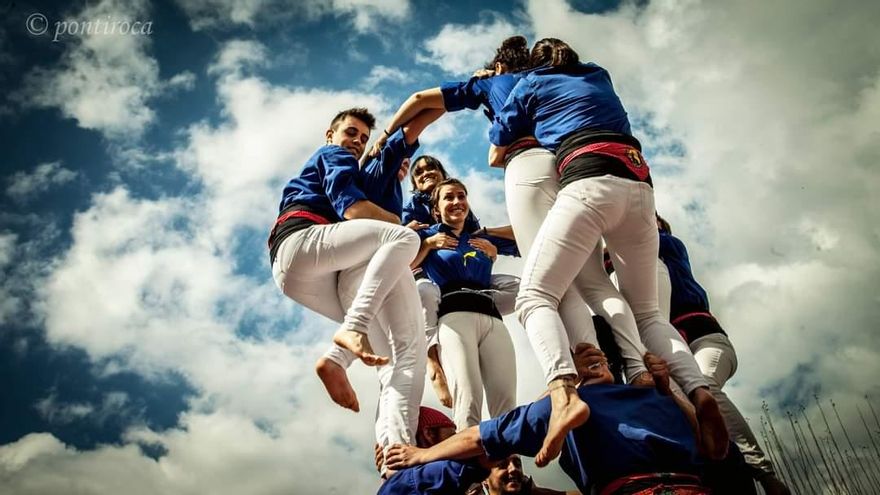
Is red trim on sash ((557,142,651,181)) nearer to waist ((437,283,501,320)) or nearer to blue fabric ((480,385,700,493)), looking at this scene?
blue fabric ((480,385,700,493))

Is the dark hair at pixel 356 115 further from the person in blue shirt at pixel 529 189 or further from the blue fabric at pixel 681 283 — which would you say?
the blue fabric at pixel 681 283

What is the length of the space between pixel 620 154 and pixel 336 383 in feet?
7.01

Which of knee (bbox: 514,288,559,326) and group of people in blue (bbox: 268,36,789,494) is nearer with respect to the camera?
group of people in blue (bbox: 268,36,789,494)

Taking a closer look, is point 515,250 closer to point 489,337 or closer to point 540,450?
point 489,337

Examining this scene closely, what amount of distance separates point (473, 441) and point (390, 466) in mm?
535

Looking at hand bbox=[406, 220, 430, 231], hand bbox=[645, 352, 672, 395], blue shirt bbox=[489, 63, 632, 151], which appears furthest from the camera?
hand bbox=[406, 220, 430, 231]

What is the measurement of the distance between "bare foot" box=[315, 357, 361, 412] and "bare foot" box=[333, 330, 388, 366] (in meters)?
0.15

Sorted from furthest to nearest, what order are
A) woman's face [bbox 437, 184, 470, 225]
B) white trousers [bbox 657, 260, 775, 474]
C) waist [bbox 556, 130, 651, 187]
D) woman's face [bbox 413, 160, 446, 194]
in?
woman's face [bbox 413, 160, 446, 194], woman's face [bbox 437, 184, 470, 225], white trousers [bbox 657, 260, 775, 474], waist [bbox 556, 130, 651, 187]

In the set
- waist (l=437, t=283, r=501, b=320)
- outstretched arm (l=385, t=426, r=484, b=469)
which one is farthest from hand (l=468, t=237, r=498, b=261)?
outstretched arm (l=385, t=426, r=484, b=469)

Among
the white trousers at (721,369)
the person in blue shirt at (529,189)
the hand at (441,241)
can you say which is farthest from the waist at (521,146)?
the white trousers at (721,369)

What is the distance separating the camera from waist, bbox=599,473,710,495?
107 inches

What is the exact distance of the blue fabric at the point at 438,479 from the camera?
2.97 m

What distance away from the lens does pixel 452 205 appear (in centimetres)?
570

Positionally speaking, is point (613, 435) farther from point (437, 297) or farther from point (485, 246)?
point (485, 246)
